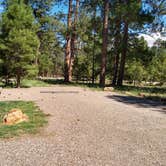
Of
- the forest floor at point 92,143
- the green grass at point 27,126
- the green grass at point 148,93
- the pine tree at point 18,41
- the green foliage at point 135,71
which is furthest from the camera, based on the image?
the green foliage at point 135,71

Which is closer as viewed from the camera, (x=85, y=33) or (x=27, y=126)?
(x=27, y=126)

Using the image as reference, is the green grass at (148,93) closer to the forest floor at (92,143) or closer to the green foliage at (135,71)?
the forest floor at (92,143)

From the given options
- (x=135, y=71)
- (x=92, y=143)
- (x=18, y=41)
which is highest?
(x=18, y=41)

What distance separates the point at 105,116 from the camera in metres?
8.63

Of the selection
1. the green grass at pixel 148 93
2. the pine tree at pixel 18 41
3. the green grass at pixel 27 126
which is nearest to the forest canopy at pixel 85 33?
the pine tree at pixel 18 41

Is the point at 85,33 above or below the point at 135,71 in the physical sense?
above

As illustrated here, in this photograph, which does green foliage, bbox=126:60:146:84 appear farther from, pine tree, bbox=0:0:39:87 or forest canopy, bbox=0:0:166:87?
pine tree, bbox=0:0:39:87

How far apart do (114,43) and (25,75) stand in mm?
10101

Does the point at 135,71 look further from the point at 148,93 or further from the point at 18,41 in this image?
the point at 18,41

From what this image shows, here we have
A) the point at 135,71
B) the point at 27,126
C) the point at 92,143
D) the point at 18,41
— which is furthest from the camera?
the point at 135,71

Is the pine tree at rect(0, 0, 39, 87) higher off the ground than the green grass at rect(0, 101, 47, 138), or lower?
higher

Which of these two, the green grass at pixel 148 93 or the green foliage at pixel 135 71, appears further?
the green foliage at pixel 135 71

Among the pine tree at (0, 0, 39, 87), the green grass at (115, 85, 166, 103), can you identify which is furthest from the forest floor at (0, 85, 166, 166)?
the pine tree at (0, 0, 39, 87)

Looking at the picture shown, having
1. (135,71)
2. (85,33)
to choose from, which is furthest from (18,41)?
(135,71)
